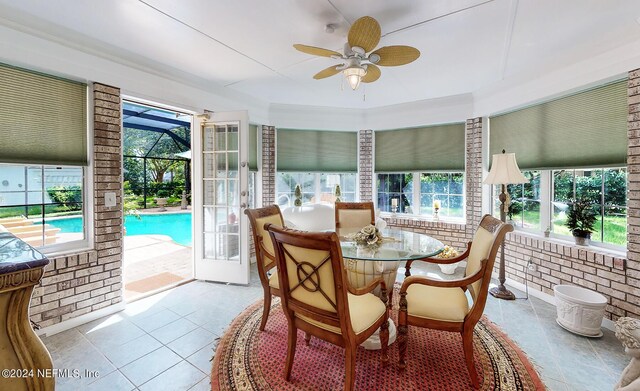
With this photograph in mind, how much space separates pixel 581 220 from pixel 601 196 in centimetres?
30

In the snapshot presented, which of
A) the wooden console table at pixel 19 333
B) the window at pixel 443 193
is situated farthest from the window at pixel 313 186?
the wooden console table at pixel 19 333

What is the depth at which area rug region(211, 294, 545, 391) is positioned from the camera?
1741 mm

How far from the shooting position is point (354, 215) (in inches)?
137

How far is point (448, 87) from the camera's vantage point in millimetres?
3680

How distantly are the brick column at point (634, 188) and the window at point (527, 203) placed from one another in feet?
3.05

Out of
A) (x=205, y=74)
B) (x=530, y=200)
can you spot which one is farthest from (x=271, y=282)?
(x=530, y=200)

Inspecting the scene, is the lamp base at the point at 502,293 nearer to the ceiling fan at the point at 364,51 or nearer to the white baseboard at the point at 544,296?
the white baseboard at the point at 544,296

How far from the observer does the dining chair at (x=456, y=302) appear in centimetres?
172

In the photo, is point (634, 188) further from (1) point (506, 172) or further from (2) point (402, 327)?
(2) point (402, 327)

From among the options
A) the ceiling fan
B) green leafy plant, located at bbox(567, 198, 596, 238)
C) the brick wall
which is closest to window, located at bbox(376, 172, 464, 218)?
green leafy plant, located at bbox(567, 198, 596, 238)

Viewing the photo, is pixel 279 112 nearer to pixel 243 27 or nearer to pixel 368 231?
pixel 243 27

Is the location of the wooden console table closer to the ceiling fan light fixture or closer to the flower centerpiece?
the flower centerpiece

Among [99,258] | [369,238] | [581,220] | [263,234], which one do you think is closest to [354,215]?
[369,238]

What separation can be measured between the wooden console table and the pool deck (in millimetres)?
2404
